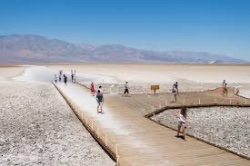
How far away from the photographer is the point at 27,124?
25969 mm

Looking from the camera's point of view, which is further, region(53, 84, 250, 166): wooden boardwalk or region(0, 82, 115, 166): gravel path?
region(0, 82, 115, 166): gravel path

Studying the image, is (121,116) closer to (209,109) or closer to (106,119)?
(106,119)

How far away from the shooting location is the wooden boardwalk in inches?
593

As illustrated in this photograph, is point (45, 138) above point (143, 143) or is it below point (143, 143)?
below

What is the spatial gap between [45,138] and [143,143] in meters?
6.77

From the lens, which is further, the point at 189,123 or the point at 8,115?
the point at 8,115

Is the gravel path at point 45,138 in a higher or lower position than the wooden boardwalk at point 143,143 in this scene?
lower

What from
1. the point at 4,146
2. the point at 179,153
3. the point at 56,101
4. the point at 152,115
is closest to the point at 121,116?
the point at 152,115

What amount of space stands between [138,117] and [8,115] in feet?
35.4

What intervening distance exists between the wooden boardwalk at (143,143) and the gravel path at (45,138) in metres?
0.75

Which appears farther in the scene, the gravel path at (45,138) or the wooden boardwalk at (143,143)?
the gravel path at (45,138)

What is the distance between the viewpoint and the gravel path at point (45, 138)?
17812mm

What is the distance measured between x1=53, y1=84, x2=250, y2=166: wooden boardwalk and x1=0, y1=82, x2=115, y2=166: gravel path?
2.46 feet

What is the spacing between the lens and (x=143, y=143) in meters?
17.9
